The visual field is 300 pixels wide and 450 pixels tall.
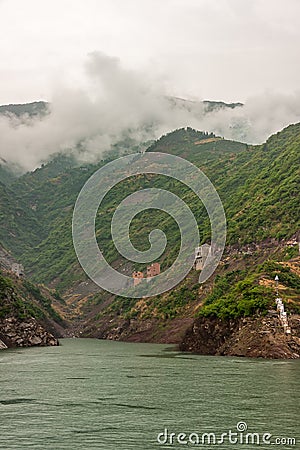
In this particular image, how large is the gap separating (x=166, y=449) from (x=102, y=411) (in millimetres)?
13063

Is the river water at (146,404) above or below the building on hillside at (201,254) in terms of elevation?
below

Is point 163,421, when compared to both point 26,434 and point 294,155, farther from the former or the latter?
point 294,155

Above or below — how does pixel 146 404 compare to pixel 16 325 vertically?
below

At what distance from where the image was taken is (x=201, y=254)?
17125 cm

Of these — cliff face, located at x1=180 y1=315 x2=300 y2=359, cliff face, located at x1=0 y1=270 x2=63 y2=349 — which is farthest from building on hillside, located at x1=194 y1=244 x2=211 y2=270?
cliff face, located at x1=180 y1=315 x2=300 y2=359

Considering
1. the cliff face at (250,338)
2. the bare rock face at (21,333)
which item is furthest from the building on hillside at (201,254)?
the cliff face at (250,338)

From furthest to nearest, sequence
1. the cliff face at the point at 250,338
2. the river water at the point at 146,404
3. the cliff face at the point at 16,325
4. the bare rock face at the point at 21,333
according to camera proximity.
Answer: the cliff face at the point at 16,325 < the bare rock face at the point at 21,333 < the cliff face at the point at 250,338 < the river water at the point at 146,404

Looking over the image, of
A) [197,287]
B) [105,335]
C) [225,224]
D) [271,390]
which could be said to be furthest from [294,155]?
[271,390]

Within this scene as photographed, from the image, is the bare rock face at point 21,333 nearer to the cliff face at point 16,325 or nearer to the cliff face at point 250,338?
the cliff face at point 16,325

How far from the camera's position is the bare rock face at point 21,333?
424ft

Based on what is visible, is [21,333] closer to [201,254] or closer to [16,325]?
[16,325]

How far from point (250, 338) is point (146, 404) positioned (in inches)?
1695

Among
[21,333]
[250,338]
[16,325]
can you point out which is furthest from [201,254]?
[250,338]

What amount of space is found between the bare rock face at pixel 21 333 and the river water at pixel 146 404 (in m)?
42.7
